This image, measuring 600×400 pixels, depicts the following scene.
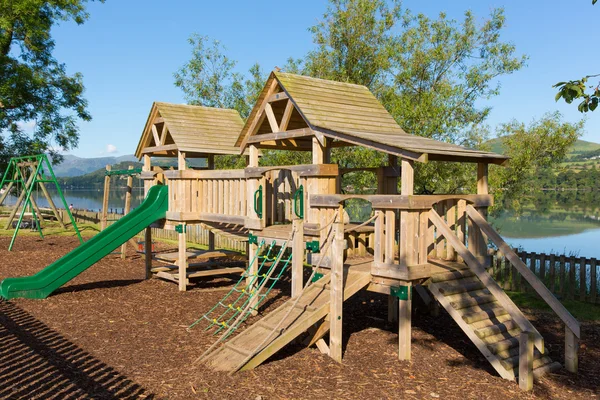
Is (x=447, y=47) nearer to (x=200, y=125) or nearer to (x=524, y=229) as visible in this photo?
(x=200, y=125)

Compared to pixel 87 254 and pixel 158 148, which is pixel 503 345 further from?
pixel 158 148

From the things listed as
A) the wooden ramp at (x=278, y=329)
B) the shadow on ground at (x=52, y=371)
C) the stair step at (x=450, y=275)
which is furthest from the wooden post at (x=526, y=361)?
the shadow on ground at (x=52, y=371)

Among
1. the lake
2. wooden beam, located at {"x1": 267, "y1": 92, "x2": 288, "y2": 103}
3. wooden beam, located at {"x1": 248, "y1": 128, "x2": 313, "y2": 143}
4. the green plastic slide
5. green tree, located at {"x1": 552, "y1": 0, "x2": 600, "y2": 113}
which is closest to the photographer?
green tree, located at {"x1": 552, "y1": 0, "x2": 600, "y2": 113}

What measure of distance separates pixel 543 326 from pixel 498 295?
12.9 feet

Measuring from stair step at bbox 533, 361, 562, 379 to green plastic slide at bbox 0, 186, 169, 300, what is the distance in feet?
32.6

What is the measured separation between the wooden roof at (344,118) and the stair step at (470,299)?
7.22 feet

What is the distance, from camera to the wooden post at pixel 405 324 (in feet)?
26.5

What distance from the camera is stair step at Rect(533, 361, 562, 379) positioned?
24.8 feet

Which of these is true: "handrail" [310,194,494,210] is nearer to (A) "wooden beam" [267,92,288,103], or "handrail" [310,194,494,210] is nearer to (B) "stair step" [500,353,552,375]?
(A) "wooden beam" [267,92,288,103]

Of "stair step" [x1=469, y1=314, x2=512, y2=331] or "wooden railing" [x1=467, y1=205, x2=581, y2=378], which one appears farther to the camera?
"stair step" [x1=469, y1=314, x2=512, y2=331]

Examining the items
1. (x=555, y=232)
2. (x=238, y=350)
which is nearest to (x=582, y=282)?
(x=238, y=350)

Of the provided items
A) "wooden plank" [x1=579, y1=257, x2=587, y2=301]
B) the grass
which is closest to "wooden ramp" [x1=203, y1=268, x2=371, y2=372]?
the grass

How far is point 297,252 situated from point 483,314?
3.09 meters

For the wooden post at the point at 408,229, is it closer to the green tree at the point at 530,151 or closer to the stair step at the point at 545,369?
the stair step at the point at 545,369
